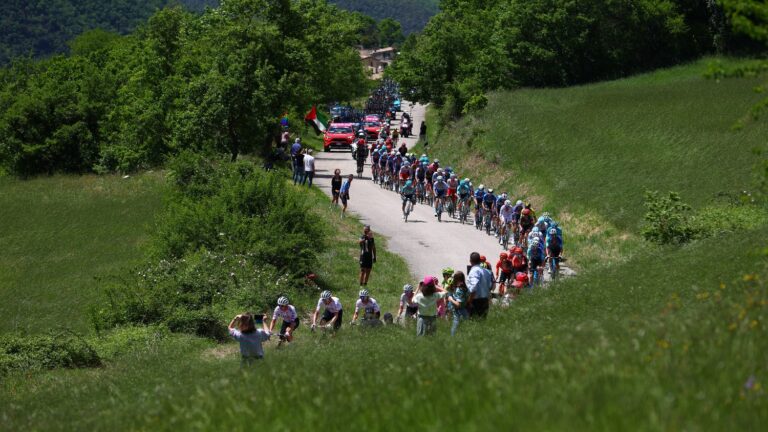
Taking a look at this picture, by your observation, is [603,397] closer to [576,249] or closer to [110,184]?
[576,249]

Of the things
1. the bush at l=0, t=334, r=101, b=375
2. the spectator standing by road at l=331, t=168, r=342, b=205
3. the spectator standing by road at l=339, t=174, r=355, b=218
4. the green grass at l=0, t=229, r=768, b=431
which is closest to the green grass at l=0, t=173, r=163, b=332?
the bush at l=0, t=334, r=101, b=375

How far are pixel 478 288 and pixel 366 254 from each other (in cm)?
966

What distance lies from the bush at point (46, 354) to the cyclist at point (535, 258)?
34.2 feet

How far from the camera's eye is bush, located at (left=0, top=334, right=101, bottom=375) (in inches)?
853

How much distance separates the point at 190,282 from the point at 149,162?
108 feet

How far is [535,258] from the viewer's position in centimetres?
2733

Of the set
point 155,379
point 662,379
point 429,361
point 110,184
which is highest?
point 662,379

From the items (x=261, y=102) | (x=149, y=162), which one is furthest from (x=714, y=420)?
(x=149, y=162)

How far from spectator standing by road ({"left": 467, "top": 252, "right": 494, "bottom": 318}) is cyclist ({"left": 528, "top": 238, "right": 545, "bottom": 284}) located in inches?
289

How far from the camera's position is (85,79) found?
248 feet

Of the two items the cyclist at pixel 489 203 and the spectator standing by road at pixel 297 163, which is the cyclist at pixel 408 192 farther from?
the spectator standing by road at pixel 297 163

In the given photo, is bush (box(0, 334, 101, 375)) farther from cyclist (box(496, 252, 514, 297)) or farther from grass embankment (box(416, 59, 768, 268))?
grass embankment (box(416, 59, 768, 268))

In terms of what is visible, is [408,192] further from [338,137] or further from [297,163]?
[338,137]

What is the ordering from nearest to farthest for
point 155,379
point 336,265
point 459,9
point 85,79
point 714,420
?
point 714,420
point 155,379
point 336,265
point 85,79
point 459,9
